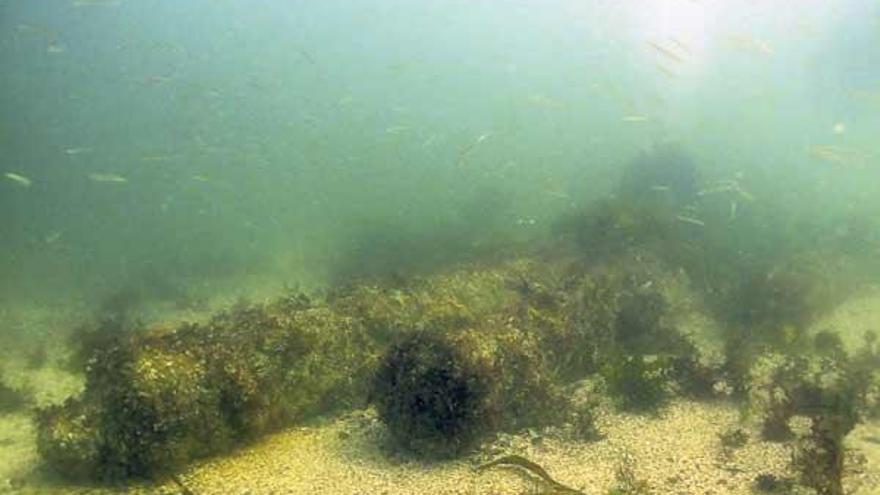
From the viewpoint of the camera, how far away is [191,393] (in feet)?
19.2

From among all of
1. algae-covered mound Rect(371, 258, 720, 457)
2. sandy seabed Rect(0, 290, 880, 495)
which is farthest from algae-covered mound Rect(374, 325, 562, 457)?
sandy seabed Rect(0, 290, 880, 495)

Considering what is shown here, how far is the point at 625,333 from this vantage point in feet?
31.9

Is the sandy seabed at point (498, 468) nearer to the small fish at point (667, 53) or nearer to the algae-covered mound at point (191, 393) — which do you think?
the algae-covered mound at point (191, 393)

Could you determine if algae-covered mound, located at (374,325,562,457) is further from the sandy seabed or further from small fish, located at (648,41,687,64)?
small fish, located at (648,41,687,64)

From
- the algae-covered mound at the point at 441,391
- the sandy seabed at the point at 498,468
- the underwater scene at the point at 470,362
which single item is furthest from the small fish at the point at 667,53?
the algae-covered mound at the point at 441,391

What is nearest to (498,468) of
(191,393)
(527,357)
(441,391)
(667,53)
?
(441,391)

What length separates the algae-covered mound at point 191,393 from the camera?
223 inches

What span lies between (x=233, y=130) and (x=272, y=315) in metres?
93.7

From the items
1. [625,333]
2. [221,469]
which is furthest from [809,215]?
[221,469]

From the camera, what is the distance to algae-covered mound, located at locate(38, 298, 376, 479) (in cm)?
567

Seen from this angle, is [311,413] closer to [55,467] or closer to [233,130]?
[55,467]

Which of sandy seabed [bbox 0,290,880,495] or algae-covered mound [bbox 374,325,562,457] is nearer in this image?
sandy seabed [bbox 0,290,880,495]

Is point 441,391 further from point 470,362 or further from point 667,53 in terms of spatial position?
point 667,53

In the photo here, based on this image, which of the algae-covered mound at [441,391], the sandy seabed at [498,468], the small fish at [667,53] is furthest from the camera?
the small fish at [667,53]
